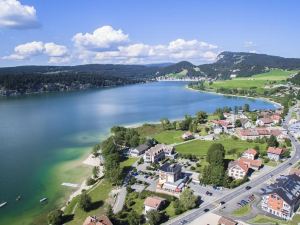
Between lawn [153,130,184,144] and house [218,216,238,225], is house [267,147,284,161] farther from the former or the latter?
house [218,216,238,225]

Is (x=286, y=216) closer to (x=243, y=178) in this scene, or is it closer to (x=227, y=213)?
(x=227, y=213)

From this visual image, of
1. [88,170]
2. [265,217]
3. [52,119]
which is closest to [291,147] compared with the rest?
[265,217]

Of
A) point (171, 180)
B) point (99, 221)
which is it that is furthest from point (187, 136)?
point (99, 221)

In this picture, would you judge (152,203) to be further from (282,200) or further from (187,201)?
(282,200)

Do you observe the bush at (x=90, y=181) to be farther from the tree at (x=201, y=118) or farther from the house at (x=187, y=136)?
the tree at (x=201, y=118)

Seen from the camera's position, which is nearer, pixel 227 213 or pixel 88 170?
pixel 227 213

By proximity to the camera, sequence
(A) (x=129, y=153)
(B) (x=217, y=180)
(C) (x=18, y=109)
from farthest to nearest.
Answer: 1. (C) (x=18, y=109)
2. (A) (x=129, y=153)
3. (B) (x=217, y=180)
